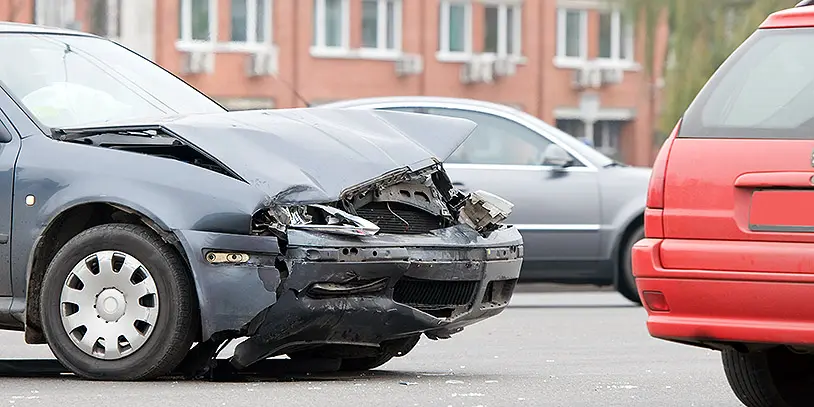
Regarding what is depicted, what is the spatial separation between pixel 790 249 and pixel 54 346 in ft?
11.0

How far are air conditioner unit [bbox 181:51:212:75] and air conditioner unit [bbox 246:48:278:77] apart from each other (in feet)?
3.66

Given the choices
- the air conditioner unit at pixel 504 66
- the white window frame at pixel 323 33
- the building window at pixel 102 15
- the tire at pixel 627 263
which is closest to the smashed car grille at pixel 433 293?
the tire at pixel 627 263

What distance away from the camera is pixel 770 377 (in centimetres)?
679

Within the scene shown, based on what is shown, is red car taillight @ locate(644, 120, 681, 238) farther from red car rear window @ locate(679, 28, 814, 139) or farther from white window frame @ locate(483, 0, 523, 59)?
white window frame @ locate(483, 0, 523, 59)

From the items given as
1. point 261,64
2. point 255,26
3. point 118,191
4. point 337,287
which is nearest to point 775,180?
point 337,287

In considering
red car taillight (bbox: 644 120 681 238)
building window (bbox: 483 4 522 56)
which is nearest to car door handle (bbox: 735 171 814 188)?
red car taillight (bbox: 644 120 681 238)

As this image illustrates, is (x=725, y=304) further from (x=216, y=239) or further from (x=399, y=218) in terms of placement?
(x=216, y=239)

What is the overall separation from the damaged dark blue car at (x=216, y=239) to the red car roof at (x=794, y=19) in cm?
208

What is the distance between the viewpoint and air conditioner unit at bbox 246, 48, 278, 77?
43281 mm

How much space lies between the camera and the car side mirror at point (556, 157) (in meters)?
14.1

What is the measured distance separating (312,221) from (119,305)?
883 mm

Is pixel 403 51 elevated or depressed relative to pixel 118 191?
depressed

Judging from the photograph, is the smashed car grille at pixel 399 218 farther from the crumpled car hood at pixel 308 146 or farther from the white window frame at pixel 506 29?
the white window frame at pixel 506 29

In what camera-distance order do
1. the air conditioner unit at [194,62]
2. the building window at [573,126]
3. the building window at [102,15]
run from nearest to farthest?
1. the building window at [102,15]
2. the air conditioner unit at [194,62]
3. the building window at [573,126]
